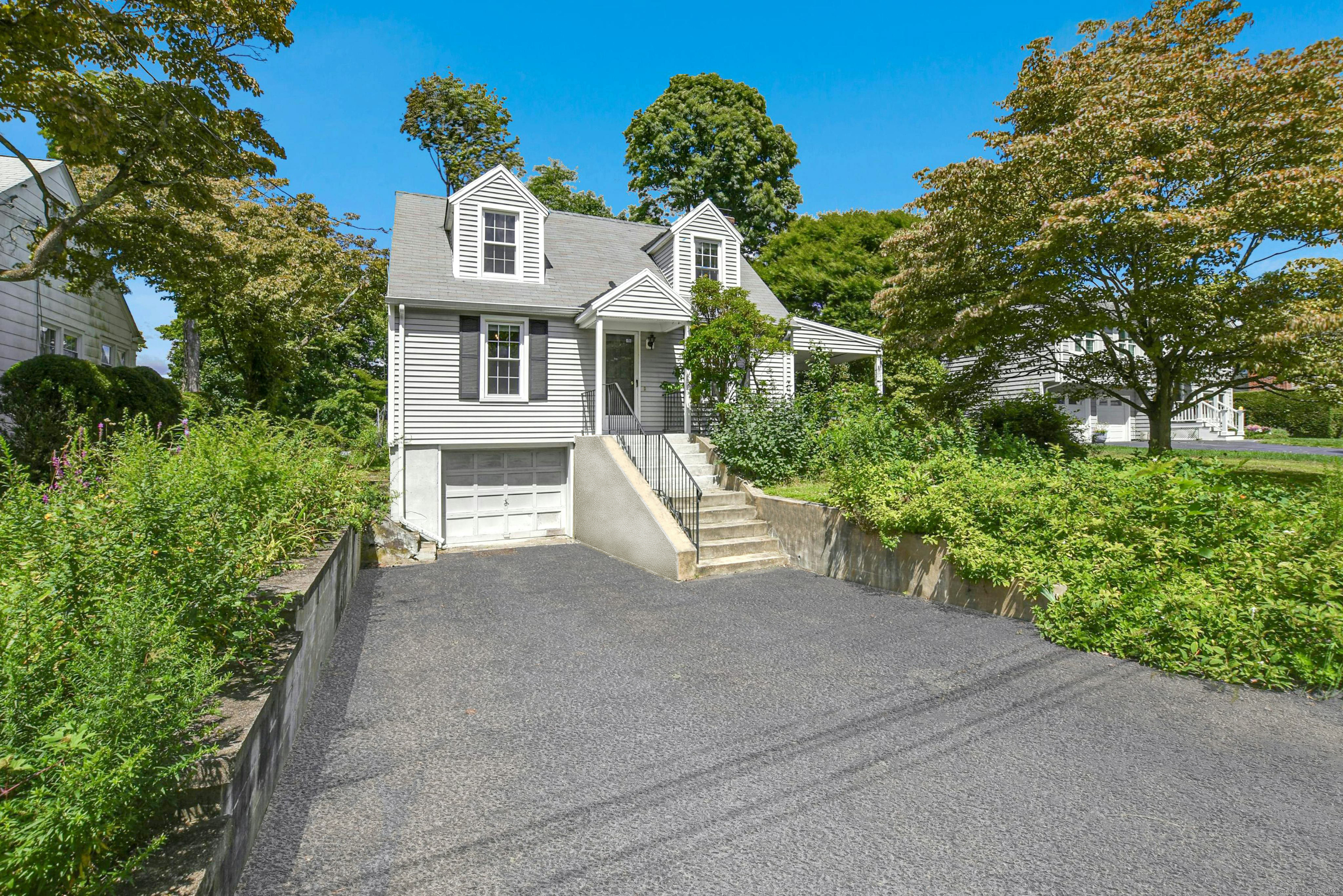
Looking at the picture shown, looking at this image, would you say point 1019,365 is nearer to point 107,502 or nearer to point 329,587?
point 329,587

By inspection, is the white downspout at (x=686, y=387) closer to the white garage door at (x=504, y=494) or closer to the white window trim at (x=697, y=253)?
the white window trim at (x=697, y=253)

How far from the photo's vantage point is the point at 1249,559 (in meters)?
4.82

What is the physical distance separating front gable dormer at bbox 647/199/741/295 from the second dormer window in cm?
363

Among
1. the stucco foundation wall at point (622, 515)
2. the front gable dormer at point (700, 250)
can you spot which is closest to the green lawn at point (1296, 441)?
the front gable dormer at point (700, 250)

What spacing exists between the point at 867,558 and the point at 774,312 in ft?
28.7

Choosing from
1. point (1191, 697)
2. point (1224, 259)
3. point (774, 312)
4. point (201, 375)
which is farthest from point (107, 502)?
point (201, 375)

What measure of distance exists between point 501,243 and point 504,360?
8.56ft

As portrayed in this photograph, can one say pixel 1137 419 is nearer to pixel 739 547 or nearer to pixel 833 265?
pixel 833 265

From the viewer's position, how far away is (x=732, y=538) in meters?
9.30

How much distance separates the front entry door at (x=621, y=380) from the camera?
1372 centimetres

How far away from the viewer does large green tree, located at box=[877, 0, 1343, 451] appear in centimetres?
696

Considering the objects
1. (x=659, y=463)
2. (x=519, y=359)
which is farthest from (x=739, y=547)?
(x=519, y=359)

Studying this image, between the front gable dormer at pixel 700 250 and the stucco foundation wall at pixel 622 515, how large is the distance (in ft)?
15.9

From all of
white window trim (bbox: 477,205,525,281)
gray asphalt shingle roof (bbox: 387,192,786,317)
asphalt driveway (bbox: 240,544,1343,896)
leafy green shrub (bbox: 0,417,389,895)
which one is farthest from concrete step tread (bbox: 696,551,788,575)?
white window trim (bbox: 477,205,525,281)
